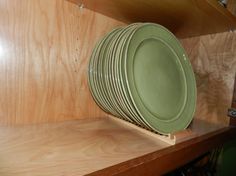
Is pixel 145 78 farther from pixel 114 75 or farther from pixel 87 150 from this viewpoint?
pixel 87 150

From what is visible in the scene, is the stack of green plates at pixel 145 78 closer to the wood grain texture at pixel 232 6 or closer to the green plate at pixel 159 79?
the green plate at pixel 159 79

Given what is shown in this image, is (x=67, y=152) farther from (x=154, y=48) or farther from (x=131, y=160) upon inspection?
(x=154, y=48)

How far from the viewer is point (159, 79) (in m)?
0.69

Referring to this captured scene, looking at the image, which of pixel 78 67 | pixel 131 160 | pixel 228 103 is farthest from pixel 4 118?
pixel 228 103

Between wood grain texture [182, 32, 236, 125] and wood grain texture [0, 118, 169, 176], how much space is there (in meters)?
0.46

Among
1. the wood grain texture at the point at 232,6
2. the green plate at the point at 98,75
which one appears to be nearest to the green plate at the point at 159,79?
the green plate at the point at 98,75

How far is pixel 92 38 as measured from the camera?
0.78 metres

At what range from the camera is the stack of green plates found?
0.58 m

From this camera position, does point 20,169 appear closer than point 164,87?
Yes

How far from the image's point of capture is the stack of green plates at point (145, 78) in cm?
58

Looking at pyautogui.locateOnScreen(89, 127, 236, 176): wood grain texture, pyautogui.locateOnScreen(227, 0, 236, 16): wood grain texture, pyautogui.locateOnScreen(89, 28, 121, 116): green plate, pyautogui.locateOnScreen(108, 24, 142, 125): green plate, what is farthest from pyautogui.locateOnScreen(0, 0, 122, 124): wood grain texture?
pyautogui.locateOnScreen(227, 0, 236, 16): wood grain texture

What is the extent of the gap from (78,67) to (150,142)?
1.27 feet

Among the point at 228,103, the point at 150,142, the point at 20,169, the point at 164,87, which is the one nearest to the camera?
the point at 20,169

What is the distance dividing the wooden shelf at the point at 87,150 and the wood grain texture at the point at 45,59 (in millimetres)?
62
